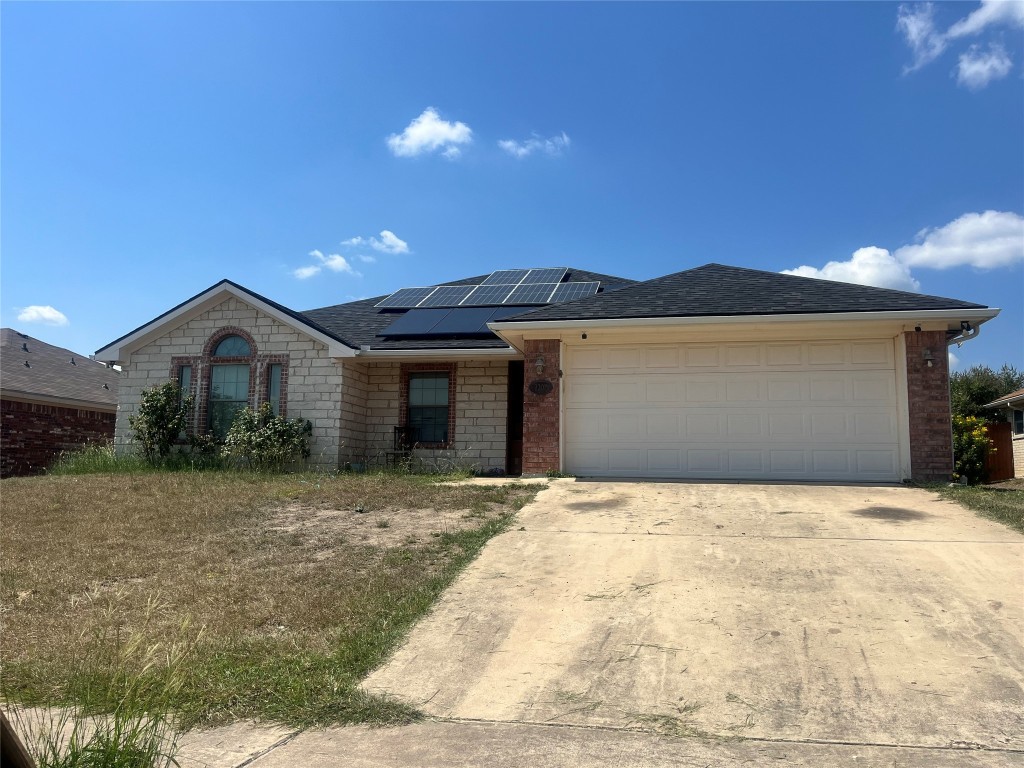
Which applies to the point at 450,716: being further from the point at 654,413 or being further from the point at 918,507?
the point at 654,413

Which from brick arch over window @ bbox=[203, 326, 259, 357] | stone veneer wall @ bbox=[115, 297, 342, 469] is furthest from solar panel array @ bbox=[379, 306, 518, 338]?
brick arch over window @ bbox=[203, 326, 259, 357]

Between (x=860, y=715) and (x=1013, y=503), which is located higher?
(x=1013, y=503)

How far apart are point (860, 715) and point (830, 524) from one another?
4.33 meters

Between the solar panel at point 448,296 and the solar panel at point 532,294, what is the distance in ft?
4.26

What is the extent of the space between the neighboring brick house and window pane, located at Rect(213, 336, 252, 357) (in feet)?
19.0

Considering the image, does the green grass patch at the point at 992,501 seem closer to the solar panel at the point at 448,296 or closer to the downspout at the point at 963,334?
the downspout at the point at 963,334

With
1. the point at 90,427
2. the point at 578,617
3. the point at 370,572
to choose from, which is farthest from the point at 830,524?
the point at 90,427

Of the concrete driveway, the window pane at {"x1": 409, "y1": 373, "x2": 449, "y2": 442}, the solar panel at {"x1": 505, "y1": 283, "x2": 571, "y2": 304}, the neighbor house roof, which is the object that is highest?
the solar panel at {"x1": 505, "y1": 283, "x2": 571, "y2": 304}

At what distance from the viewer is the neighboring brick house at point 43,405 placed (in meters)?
17.7

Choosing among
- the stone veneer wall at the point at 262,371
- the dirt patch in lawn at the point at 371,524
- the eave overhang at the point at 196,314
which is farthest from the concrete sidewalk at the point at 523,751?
the eave overhang at the point at 196,314

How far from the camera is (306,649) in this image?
5.11 meters

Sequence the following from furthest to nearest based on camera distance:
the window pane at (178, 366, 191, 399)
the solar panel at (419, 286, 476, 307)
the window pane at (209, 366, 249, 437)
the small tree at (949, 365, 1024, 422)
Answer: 1. the small tree at (949, 365, 1024, 422)
2. the solar panel at (419, 286, 476, 307)
3. the window pane at (178, 366, 191, 399)
4. the window pane at (209, 366, 249, 437)

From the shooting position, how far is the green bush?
1412cm

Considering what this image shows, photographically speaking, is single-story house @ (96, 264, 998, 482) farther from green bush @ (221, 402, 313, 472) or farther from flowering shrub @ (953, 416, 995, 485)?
flowering shrub @ (953, 416, 995, 485)
